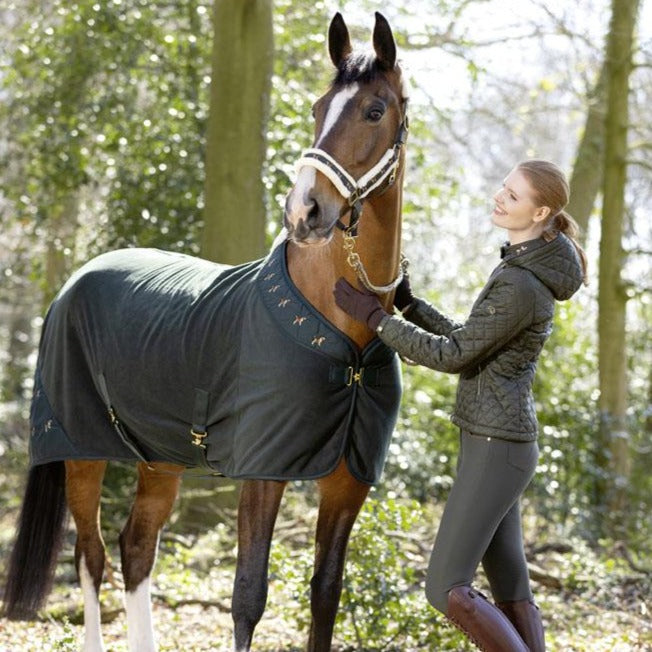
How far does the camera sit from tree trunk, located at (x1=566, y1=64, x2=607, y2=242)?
9289mm

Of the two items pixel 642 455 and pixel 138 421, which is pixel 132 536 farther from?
pixel 642 455

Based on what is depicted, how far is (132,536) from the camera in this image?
14.0ft

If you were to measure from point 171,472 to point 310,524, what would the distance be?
2315mm

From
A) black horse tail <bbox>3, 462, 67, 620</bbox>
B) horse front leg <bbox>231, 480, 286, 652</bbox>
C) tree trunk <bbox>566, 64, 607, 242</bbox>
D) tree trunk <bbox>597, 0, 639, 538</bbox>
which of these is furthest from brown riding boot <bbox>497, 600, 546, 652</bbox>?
tree trunk <bbox>566, 64, 607, 242</bbox>

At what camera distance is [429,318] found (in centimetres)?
349

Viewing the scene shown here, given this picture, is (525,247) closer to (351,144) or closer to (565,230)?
(565,230)

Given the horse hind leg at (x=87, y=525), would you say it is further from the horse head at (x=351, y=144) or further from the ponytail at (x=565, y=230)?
the ponytail at (x=565, y=230)

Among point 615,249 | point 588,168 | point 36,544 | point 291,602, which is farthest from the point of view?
point 588,168

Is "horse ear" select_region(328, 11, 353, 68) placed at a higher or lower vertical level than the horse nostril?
higher

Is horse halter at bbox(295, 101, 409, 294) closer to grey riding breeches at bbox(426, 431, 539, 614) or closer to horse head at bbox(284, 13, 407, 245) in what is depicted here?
horse head at bbox(284, 13, 407, 245)

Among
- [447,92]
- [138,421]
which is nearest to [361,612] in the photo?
[138,421]

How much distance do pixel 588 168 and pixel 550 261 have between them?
6.82 metres

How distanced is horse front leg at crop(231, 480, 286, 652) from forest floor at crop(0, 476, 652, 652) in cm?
95

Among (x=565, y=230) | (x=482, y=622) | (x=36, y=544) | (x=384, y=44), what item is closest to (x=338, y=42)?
(x=384, y=44)
